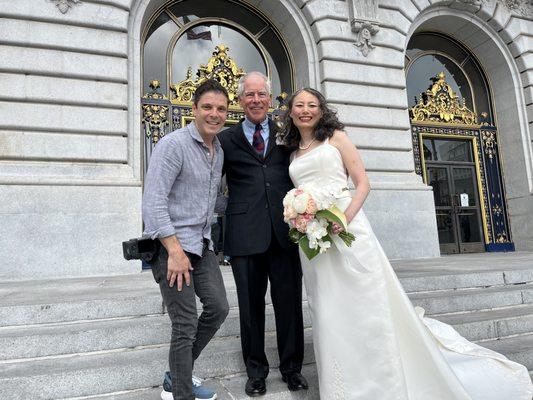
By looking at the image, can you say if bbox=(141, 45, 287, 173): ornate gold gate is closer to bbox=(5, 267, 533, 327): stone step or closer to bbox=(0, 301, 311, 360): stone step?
bbox=(5, 267, 533, 327): stone step

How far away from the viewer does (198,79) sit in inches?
391

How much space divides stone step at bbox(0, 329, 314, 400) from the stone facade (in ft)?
13.4

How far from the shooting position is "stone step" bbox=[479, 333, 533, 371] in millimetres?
3684

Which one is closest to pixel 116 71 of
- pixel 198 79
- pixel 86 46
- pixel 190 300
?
pixel 86 46

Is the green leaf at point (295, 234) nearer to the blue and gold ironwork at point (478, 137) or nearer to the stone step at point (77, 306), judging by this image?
the stone step at point (77, 306)

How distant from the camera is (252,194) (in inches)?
118

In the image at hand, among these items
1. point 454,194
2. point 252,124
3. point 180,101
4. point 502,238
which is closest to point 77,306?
point 252,124

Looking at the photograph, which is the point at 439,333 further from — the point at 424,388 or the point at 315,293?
the point at 315,293

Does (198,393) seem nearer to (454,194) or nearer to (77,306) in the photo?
(77,306)

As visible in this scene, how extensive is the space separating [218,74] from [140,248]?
841 cm

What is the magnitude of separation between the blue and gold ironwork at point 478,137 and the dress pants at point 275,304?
983 cm

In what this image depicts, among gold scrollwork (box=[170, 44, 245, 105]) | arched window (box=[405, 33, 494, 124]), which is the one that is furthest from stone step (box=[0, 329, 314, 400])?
arched window (box=[405, 33, 494, 124])

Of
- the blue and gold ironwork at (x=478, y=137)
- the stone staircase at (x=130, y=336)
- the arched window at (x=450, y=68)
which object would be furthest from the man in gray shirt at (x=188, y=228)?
the arched window at (x=450, y=68)

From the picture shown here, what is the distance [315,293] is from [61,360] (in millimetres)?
2159
